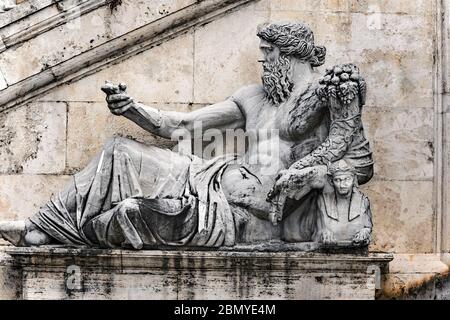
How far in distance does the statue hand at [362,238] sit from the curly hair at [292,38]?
5.19ft

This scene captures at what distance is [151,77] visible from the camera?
55.5ft

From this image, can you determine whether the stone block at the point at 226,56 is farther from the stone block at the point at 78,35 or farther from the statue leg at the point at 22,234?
the statue leg at the point at 22,234

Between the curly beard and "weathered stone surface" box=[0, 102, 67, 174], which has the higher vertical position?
the curly beard

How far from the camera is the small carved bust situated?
51.6 feet

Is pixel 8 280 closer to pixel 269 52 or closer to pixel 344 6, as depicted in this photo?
pixel 269 52

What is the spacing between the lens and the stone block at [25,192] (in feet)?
54.6

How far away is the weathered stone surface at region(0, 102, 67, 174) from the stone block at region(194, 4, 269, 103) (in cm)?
128

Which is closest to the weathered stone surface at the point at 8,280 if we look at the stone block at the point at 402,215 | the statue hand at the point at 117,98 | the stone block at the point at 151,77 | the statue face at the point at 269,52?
the stone block at the point at 151,77

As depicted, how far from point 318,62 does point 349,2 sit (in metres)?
0.96

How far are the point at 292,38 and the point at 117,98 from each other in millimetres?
1547

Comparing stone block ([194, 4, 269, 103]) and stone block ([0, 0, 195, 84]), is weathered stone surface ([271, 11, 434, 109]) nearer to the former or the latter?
stone block ([194, 4, 269, 103])

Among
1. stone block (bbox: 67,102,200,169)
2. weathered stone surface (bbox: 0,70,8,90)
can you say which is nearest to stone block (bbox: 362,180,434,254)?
stone block (bbox: 67,102,200,169)

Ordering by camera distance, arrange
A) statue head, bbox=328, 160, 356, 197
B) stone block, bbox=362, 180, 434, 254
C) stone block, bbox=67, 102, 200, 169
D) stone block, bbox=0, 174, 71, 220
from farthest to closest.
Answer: stone block, bbox=362, 180, 434, 254
stone block, bbox=67, 102, 200, 169
stone block, bbox=0, 174, 71, 220
statue head, bbox=328, 160, 356, 197

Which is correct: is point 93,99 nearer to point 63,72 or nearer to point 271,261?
point 63,72
